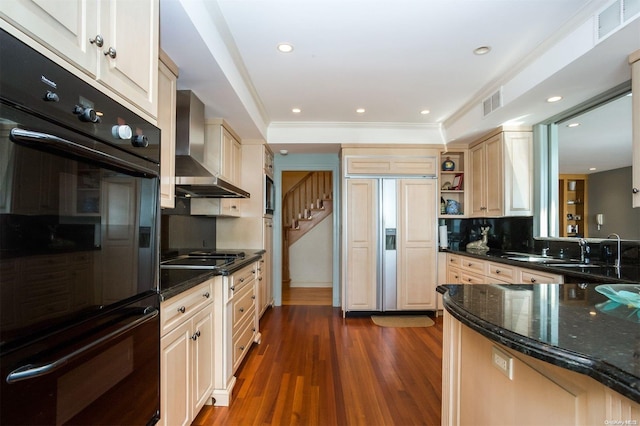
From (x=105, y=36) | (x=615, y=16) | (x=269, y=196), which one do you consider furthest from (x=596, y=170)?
(x=105, y=36)

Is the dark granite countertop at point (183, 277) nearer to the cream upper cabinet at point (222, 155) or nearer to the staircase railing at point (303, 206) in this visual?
the cream upper cabinet at point (222, 155)

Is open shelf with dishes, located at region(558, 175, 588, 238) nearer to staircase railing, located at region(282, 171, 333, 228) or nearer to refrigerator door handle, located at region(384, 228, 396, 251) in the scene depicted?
refrigerator door handle, located at region(384, 228, 396, 251)

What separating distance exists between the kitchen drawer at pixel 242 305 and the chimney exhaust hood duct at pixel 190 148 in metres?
0.88

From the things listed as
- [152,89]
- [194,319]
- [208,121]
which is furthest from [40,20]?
[208,121]

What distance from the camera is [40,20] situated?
74cm

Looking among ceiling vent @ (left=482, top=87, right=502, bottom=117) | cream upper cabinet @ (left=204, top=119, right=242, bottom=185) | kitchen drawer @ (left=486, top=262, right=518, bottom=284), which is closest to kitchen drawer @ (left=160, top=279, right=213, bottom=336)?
cream upper cabinet @ (left=204, top=119, right=242, bottom=185)

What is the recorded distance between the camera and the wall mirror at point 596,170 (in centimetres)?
235

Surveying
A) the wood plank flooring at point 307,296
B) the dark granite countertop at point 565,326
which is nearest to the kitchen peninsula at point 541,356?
the dark granite countertop at point 565,326

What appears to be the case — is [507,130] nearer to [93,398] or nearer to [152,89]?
[152,89]

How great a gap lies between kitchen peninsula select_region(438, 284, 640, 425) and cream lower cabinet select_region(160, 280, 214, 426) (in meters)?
1.26

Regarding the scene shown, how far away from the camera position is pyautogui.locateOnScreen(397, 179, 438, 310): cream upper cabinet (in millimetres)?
3965

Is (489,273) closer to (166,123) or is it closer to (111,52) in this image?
(166,123)

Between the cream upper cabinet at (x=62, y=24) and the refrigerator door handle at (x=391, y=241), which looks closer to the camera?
the cream upper cabinet at (x=62, y=24)

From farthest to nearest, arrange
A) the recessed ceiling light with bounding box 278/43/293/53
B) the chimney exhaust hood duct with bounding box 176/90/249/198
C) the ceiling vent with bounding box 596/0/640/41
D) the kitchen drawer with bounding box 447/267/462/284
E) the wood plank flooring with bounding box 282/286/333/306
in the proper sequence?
the wood plank flooring with bounding box 282/286/333/306 < the kitchen drawer with bounding box 447/267/462/284 < the recessed ceiling light with bounding box 278/43/293/53 < the chimney exhaust hood duct with bounding box 176/90/249/198 < the ceiling vent with bounding box 596/0/640/41
